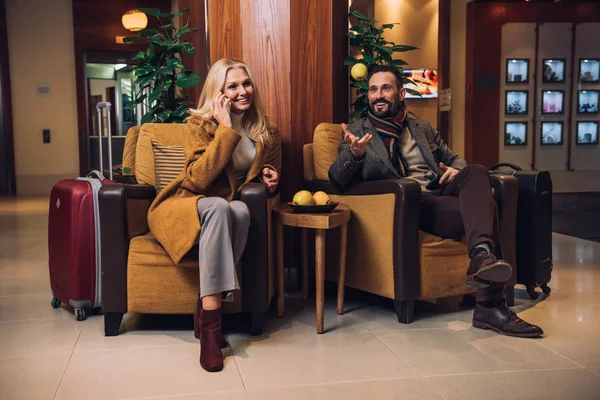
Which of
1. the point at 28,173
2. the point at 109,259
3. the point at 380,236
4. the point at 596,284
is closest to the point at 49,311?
the point at 109,259

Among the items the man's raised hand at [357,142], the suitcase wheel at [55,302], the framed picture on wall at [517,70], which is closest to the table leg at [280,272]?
the man's raised hand at [357,142]

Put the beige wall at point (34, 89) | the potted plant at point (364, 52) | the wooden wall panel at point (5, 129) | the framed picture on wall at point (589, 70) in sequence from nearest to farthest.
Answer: the potted plant at point (364, 52)
the framed picture on wall at point (589, 70)
the wooden wall panel at point (5, 129)
the beige wall at point (34, 89)

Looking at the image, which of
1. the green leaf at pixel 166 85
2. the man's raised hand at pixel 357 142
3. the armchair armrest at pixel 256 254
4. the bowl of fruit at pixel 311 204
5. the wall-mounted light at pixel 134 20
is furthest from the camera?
the wall-mounted light at pixel 134 20

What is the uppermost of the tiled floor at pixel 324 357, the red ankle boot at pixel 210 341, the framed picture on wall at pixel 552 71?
the framed picture on wall at pixel 552 71

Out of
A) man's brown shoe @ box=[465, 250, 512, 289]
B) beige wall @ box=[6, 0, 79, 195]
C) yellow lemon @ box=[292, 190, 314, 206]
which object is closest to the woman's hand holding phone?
yellow lemon @ box=[292, 190, 314, 206]

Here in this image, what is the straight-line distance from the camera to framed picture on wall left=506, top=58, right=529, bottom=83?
984cm

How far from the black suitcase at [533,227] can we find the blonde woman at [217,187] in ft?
4.32

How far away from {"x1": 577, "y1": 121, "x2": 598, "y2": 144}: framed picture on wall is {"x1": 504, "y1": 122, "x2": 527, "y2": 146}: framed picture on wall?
2.90 ft

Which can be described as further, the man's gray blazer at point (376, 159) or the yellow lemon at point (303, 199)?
the man's gray blazer at point (376, 159)

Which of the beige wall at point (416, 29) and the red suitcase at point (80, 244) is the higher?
the beige wall at point (416, 29)

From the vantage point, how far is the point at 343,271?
123 inches

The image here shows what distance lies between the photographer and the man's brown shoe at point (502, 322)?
2.77m

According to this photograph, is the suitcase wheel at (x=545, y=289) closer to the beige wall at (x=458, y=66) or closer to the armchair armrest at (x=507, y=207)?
the armchair armrest at (x=507, y=207)

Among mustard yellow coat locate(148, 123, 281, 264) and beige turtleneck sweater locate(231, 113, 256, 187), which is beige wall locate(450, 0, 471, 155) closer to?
beige turtleneck sweater locate(231, 113, 256, 187)
